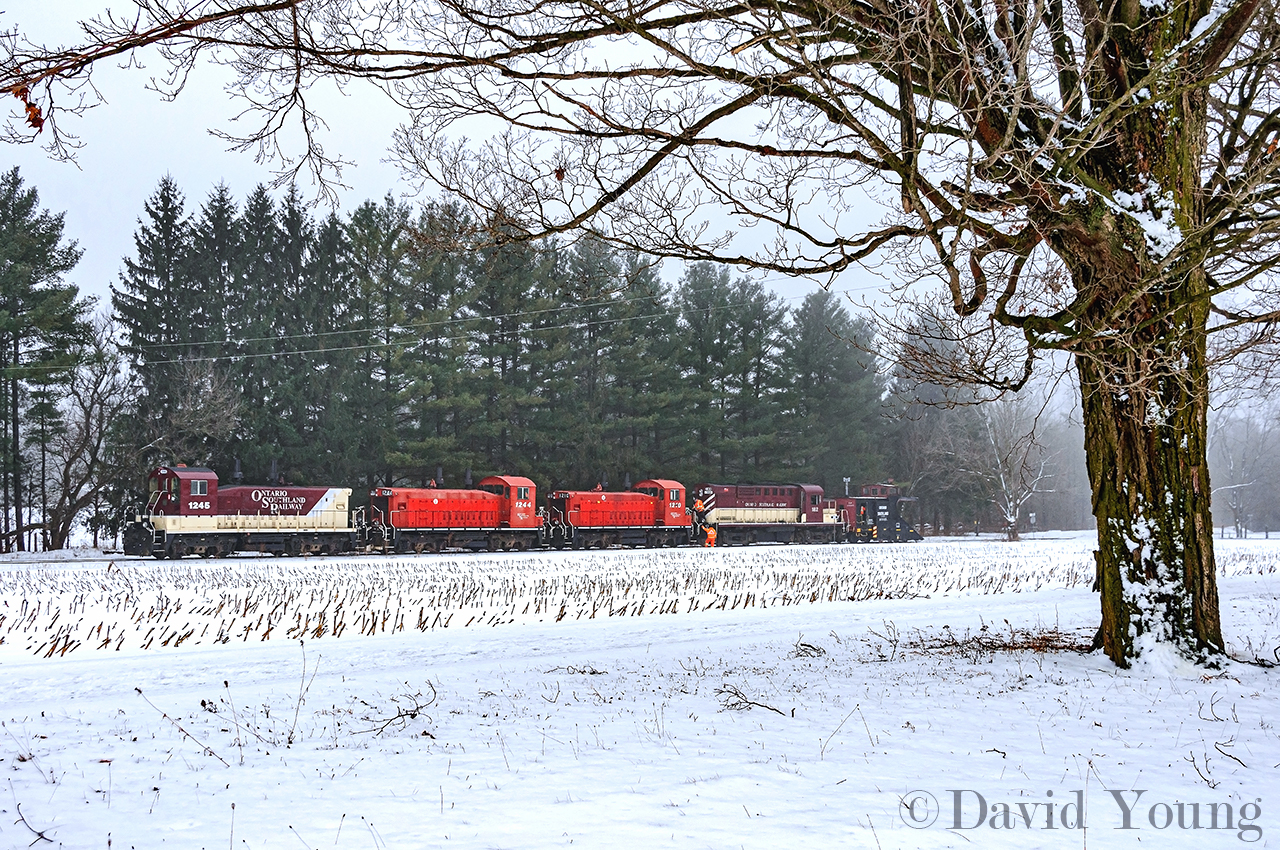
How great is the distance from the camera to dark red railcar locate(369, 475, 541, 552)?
2931 centimetres

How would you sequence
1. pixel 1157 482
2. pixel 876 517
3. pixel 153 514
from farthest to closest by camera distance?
pixel 876 517 → pixel 153 514 → pixel 1157 482

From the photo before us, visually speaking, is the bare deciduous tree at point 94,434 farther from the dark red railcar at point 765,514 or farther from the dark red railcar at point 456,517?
the dark red railcar at point 765,514

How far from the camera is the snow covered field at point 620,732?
13.4 ft

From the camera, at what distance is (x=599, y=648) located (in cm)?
1003

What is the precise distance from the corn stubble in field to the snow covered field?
0.17 metres

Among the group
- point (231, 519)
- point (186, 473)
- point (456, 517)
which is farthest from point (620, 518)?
point (186, 473)

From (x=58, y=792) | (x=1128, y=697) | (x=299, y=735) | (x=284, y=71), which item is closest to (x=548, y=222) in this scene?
(x=284, y=71)

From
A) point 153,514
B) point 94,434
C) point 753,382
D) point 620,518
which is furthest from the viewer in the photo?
point 753,382

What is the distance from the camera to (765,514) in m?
37.2

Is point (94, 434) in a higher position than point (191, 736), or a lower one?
higher

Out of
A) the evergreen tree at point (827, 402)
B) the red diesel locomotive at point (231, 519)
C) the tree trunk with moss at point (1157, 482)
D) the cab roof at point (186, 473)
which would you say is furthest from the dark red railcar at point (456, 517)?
the tree trunk with moss at point (1157, 482)

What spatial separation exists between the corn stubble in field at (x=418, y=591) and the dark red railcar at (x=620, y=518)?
6.91 meters

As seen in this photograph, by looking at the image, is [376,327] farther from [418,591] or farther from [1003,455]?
[1003,455]

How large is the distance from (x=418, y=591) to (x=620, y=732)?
10269 millimetres
